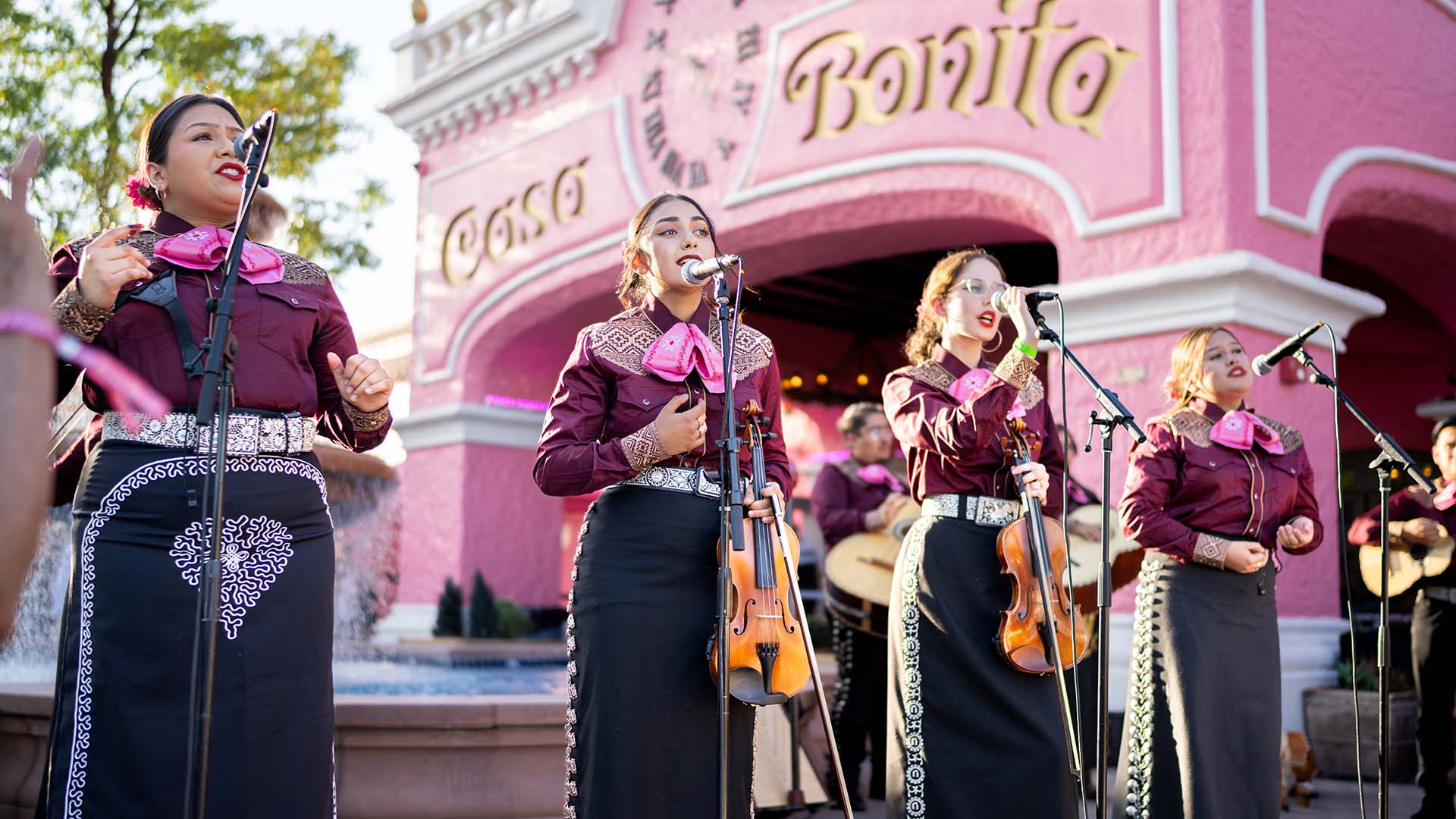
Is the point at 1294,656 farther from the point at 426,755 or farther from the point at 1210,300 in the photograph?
the point at 426,755

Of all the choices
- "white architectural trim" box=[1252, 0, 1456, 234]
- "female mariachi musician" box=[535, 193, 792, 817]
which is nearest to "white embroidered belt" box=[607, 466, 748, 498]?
"female mariachi musician" box=[535, 193, 792, 817]

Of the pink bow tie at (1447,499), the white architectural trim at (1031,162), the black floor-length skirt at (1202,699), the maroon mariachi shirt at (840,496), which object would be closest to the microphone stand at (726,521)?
the black floor-length skirt at (1202,699)

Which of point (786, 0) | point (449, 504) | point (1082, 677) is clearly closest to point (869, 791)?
point (1082, 677)

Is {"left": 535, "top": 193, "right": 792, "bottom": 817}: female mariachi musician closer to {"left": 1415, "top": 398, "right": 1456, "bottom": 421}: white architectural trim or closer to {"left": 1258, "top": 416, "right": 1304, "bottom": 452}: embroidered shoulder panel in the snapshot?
{"left": 1258, "top": 416, "right": 1304, "bottom": 452}: embroidered shoulder panel

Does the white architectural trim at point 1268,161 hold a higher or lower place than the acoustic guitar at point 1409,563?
higher

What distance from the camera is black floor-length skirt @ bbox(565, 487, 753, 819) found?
117 inches

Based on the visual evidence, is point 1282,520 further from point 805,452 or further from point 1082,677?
point 805,452

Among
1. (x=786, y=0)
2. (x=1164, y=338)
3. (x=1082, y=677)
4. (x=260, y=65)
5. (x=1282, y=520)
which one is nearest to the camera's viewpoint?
(x=1282, y=520)

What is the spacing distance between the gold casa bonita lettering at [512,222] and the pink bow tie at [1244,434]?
7694 millimetres

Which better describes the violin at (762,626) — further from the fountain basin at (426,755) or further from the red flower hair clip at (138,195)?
the fountain basin at (426,755)

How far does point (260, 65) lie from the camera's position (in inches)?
558

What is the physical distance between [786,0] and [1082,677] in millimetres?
6394

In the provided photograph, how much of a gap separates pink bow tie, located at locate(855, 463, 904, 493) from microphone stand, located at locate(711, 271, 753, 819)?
4.19 metres

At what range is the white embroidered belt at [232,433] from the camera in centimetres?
273
